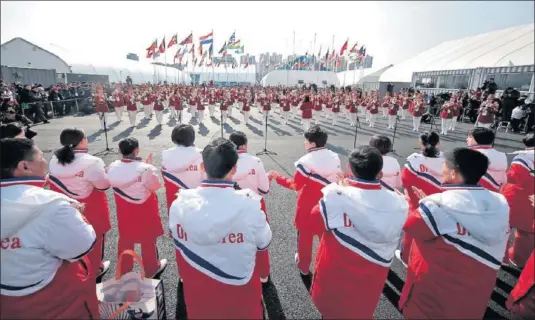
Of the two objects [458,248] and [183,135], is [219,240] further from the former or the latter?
[183,135]

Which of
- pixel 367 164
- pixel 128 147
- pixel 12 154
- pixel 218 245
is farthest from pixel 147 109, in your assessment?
pixel 367 164

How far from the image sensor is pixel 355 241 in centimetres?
222

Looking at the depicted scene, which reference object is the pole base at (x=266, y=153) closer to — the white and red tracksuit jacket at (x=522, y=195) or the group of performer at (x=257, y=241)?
the white and red tracksuit jacket at (x=522, y=195)

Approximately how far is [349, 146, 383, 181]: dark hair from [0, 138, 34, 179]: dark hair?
2.36 m

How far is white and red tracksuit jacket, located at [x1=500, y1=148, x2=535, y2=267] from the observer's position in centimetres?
387

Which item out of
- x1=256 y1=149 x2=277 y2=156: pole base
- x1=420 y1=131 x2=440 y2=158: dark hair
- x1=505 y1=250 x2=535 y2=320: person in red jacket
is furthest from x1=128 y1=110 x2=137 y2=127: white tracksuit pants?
x1=505 y1=250 x2=535 y2=320: person in red jacket

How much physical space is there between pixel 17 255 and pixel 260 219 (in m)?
1.54

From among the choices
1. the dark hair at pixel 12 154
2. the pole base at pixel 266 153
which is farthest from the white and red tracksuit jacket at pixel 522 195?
the pole base at pixel 266 153

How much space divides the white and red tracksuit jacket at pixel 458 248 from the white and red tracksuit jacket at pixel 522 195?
2.26 m

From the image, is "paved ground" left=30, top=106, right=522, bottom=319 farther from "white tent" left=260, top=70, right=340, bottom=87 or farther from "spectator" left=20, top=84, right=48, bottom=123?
"white tent" left=260, top=70, right=340, bottom=87

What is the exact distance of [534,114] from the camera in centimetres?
1681

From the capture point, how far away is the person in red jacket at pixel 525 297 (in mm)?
2947

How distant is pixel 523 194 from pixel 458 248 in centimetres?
264

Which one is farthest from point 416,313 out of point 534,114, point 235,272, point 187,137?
point 534,114
